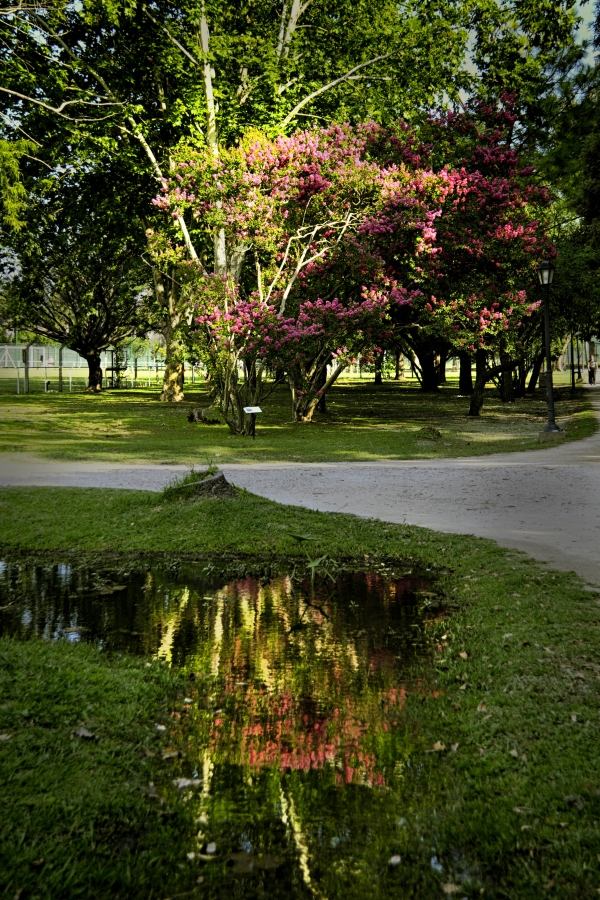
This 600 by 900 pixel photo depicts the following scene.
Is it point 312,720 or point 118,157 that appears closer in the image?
point 312,720

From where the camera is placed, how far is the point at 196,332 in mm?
21312

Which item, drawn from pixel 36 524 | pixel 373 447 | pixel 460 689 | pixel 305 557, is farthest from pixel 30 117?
pixel 460 689

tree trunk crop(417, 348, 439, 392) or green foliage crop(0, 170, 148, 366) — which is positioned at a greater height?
green foliage crop(0, 170, 148, 366)

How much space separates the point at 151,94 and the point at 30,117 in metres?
3.51

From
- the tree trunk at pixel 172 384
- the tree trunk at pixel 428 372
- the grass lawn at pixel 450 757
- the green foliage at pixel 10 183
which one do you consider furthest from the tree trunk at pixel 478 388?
the grass lawn at pixel 450 757

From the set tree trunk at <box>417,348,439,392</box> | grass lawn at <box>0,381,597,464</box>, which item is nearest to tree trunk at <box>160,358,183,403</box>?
grass lawn at <box>0,381,597,464</box>

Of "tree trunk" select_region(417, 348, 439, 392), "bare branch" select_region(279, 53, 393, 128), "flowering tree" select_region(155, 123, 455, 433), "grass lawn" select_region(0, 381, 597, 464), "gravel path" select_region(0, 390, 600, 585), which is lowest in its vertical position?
"gravel path" select_region(0, 390, 600, 585)

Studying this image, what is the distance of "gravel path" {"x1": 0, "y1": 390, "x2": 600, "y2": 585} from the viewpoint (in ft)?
28.3

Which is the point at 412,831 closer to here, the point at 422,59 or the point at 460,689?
the point at 460,689

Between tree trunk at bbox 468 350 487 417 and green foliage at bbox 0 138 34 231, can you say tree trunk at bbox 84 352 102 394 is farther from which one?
green foliage at bbox 0 138 34 231

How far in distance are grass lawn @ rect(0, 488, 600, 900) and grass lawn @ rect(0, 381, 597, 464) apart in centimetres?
955

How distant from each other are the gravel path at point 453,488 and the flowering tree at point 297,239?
21.8 feet

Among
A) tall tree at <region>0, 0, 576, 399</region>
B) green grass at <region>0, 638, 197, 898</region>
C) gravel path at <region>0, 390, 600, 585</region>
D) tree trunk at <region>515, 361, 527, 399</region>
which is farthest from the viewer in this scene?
tree trunk at <region>515, 361, 527, 399</region>

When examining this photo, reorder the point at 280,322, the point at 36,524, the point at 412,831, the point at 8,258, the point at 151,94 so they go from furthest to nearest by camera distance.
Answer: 1. the point at 8,258
2. the point at 151,94
3. the point at 280,322
4. the point at 36,524
5. the point at 412,831
